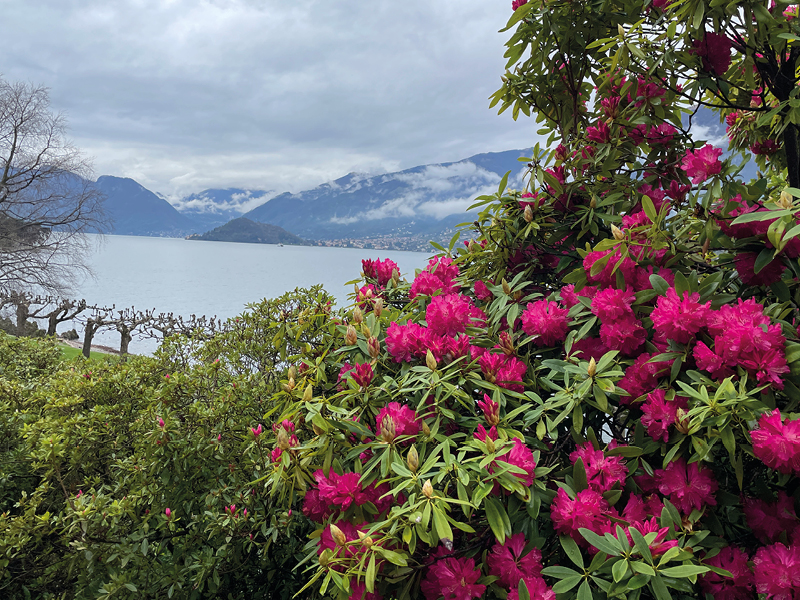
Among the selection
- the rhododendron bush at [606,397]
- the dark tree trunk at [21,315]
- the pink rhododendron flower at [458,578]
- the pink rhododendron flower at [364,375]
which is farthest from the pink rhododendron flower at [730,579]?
the dark tree trunk at [21,315]

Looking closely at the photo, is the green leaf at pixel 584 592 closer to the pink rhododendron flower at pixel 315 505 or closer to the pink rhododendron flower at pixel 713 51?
the pink rhododendron flower at pixel 315 505

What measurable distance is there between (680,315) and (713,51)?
1216mm

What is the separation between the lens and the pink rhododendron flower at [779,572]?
104 cm

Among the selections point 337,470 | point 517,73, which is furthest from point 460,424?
point 517,73

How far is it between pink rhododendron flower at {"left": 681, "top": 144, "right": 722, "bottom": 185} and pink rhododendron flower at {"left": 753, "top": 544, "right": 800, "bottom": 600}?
3.90 ft

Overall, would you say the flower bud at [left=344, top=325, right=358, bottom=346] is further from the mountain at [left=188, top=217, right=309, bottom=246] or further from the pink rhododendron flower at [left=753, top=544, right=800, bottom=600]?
the mountain at [left=188, top=217, right=309, bottom=246]

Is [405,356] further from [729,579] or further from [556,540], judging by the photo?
[729,579]

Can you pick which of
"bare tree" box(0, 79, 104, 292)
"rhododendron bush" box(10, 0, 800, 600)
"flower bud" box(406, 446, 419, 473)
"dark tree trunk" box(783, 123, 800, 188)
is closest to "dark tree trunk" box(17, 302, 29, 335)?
"bare tree" box(0, 79, 104, 292)

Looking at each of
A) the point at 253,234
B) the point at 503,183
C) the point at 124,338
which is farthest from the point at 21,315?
the point at 253,234

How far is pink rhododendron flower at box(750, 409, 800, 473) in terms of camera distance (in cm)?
101

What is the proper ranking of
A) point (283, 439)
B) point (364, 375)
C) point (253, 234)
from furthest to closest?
1. point (253, 234)
2. point (364, 375)
3. point (283, 439)

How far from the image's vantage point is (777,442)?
3.35ft

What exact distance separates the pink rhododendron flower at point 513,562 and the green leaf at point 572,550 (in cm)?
8

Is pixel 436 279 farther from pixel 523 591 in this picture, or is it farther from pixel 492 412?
pixel 523 591
